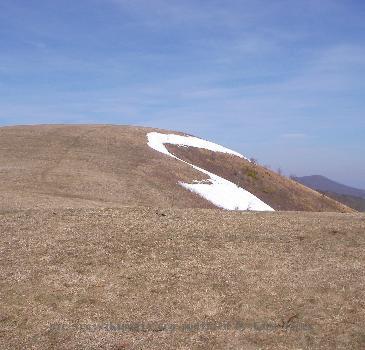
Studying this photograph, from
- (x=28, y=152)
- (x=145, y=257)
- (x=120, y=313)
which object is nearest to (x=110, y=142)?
(x=28, y=152)

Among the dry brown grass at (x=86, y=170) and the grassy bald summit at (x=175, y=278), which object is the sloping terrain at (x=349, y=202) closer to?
the dry brown grass at (x=86, y=170)

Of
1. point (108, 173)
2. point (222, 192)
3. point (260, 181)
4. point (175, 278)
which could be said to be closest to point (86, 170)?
point (108, 173)

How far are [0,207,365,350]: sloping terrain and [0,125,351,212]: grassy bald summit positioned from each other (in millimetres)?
6415

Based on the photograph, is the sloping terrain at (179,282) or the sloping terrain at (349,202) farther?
the sloping terrain at (349,202)

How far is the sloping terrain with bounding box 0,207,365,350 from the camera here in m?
11.2

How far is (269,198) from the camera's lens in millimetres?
43812

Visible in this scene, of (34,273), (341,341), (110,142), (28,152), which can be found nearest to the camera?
(341,341)

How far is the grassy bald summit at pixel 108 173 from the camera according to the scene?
29.0 m

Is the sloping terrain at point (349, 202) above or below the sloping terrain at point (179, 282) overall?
above

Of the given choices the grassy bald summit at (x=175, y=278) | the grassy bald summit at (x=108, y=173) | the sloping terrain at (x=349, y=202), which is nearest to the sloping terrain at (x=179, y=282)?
the grassy bald summit at (x=175, y=278)

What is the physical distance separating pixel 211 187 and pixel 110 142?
12.6m

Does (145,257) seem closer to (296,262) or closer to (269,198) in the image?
(296,262)

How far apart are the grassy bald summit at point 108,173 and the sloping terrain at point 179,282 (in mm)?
6415

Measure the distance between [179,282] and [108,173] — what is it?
76.6 ft
